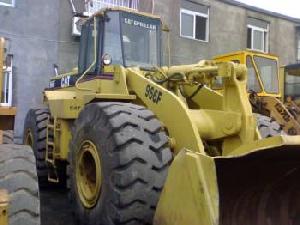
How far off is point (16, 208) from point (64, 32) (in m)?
12.4

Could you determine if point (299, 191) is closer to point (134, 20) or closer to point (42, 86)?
point (134, 20)

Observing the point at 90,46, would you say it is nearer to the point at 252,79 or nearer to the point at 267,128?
the point at 267,128

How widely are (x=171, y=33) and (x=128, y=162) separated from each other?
1357 cm

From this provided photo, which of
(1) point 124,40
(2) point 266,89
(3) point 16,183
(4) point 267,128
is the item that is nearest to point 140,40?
(1) point 124,40

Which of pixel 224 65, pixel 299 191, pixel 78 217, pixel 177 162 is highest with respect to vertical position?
pixel 224 65

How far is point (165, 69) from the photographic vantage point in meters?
6.02

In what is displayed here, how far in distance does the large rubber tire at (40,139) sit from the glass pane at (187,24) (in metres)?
11.2

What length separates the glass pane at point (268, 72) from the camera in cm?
1158

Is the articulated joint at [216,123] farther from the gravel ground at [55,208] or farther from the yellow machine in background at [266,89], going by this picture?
the yellow machine in background at [266,89]

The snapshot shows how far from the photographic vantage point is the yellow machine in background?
10531mm

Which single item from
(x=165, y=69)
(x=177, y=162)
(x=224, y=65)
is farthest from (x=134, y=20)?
(x=177, y=162)

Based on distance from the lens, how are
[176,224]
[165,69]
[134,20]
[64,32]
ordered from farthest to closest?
1. [64,32]
2. [134,20]
3. [165,69]
4. [176,224]

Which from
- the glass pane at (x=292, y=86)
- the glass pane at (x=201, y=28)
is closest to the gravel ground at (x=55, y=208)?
the glass pane at (x=292, y=86)

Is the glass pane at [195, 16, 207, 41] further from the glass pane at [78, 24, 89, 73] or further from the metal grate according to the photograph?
the glass pane at [78, 24, 89, 73]
